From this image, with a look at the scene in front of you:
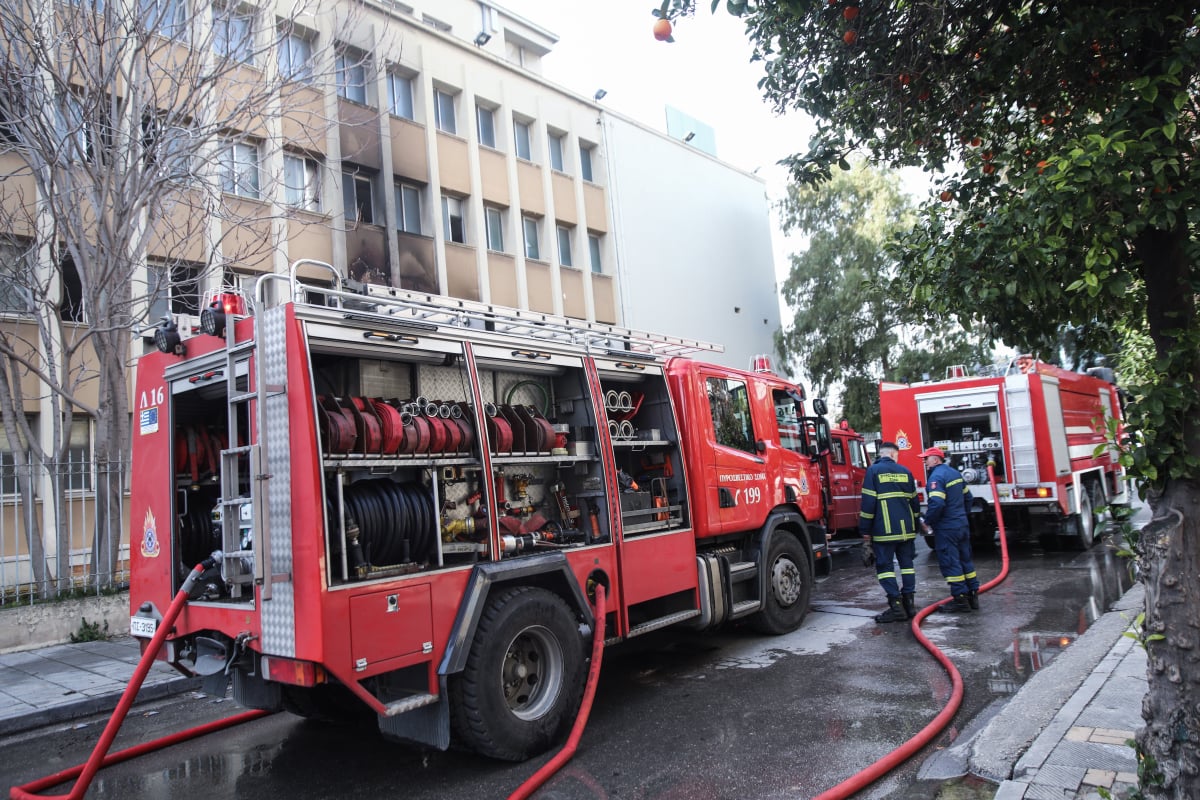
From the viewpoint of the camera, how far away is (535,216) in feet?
67.4

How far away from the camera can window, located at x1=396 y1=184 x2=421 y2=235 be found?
17.4 m

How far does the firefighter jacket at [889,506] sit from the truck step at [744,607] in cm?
153

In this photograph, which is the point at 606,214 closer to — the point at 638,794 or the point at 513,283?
the point at 513,283

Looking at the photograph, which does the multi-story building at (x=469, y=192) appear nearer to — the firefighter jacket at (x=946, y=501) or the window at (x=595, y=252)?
the window at (x=595, y=252)

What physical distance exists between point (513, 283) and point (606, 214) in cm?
422

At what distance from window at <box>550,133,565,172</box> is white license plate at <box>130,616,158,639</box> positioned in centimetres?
1823

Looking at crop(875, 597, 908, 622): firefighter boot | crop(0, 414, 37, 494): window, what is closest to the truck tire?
crop(875, 597, 908, 622): firefighter boot

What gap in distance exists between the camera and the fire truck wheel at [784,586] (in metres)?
7.22

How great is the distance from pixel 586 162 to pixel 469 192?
16.0 feet

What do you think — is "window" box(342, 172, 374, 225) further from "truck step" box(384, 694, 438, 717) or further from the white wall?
"truck step" box(384, 694, 438, 717)

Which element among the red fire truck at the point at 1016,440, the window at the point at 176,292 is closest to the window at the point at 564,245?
the window at the point at 176,292

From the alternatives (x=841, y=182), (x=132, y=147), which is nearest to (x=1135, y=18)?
(x=132, y=147)

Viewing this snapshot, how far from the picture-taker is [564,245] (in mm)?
21391

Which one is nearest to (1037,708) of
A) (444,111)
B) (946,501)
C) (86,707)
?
(946,501)
